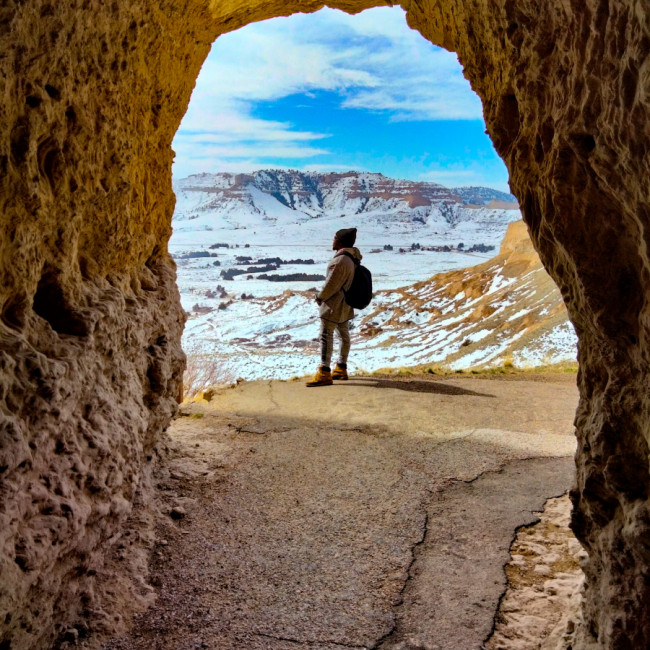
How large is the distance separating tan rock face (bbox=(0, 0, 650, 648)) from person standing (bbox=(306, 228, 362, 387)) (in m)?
3.44

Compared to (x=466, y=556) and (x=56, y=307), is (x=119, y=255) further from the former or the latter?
(x=466, y=556)

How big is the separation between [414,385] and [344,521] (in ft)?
11.5

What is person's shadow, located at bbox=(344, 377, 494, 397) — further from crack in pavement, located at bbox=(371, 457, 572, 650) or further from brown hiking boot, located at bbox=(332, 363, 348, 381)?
crack in pavement, located at bbox=(371, 457, 572, 650)

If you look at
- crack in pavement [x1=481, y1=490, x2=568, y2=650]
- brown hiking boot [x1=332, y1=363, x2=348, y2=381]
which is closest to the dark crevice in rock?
crack in pavement [x1=481, y1=490, x2=568, y2=650]

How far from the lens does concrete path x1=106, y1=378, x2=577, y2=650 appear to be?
2.23 m

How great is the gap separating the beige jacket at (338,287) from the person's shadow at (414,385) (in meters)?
0.77

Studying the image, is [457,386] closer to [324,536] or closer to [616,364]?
[324,536]

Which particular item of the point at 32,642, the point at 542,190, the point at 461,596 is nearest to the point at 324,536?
the point at 461,596

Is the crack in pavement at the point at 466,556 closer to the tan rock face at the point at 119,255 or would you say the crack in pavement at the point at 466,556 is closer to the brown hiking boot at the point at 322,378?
the tan rock face at the point at 119,255

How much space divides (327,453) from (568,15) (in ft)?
9.99

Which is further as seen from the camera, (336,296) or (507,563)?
(336,296)

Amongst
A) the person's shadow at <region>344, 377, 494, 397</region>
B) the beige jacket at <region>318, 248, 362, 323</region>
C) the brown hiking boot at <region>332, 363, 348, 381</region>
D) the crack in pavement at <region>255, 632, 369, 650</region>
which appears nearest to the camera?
the crack in pavement at <region>255, 632, 369, 650</region>

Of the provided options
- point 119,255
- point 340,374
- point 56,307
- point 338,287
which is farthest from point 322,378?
point 56,307

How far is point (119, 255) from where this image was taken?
2961mm
